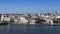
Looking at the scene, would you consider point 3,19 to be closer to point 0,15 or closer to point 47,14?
point 0,15

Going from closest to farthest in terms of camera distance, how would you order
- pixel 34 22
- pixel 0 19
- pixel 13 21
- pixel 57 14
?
pixel 34 22, pixel 13 21, pixel 0 19, pixel 57 14

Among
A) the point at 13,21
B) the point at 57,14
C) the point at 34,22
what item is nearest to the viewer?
the point at 34,22

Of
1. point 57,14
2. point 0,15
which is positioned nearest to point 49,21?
point 57,14

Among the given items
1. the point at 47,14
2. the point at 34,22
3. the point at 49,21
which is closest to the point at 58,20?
the point at 49,21

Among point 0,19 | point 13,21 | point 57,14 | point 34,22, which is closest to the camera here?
point 34,22

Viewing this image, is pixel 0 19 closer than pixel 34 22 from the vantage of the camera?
No

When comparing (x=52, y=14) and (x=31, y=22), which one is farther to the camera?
(x=52, y=14)

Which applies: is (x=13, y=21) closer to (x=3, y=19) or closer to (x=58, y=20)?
(x=3, y=19)

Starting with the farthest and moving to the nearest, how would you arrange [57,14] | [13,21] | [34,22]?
[57,14] < [13,21] < [34,22]

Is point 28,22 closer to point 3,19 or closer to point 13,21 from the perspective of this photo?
point 13,21
